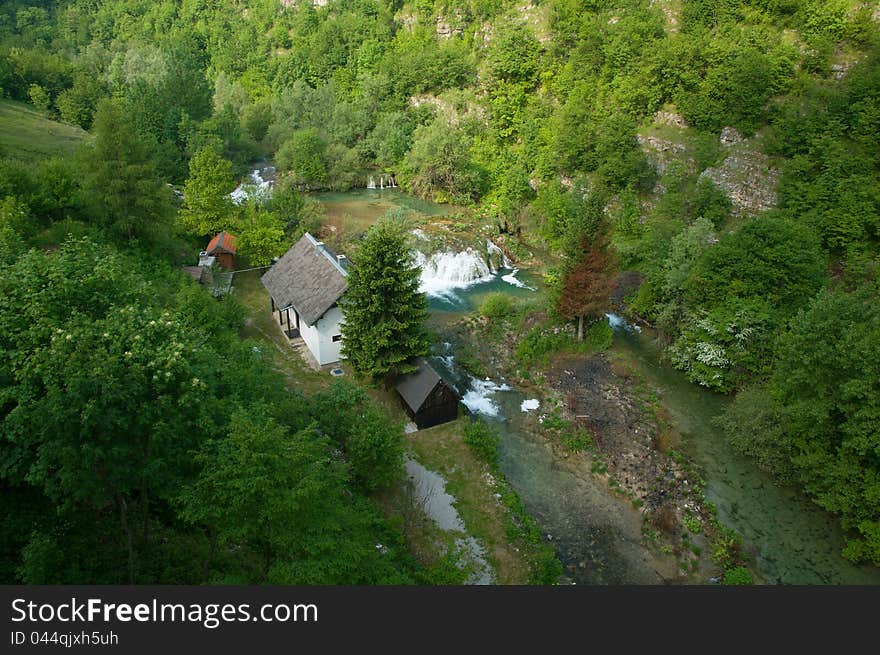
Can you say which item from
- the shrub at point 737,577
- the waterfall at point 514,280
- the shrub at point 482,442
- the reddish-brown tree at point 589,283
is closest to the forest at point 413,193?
the reddish-brown tree at point 589,283

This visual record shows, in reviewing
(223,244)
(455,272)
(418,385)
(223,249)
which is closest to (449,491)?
(418,385)

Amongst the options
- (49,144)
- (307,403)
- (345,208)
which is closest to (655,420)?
(307,403)

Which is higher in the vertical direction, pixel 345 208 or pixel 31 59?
pixel 31 59

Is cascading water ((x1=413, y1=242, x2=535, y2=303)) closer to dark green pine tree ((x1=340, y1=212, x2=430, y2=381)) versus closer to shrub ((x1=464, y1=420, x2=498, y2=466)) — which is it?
dark green pine tree ((x1=340, y1=212, x2=430, y2=381))

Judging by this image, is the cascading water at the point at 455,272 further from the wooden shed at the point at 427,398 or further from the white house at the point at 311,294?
the wooden shed at the point at 427,398

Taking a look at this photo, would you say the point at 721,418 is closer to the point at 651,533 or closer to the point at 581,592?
the point at 651,533

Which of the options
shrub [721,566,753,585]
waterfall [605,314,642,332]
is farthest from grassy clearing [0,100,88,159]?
shrub [721,566,753,585]
